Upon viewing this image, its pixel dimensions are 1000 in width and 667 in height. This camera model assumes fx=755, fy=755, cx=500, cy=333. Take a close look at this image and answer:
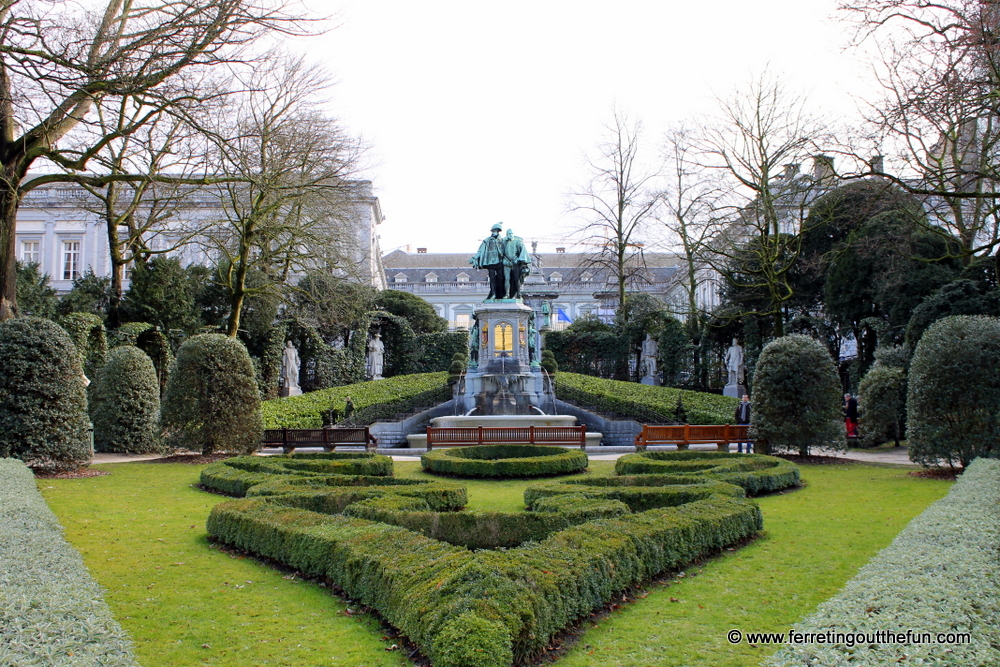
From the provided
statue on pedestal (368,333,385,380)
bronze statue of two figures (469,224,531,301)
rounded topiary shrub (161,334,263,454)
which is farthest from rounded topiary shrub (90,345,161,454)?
statue on pedestal (368,333,385,380)

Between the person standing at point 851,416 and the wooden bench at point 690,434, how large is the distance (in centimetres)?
470

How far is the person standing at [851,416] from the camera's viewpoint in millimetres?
19625

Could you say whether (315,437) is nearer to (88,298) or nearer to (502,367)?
(502,367)

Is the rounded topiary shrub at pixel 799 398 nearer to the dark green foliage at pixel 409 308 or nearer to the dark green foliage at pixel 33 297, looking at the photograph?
the dark green foliage at pixel 33 297

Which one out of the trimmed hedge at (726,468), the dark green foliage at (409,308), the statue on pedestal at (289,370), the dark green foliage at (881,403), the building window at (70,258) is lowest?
the trimmed hedge at (726,468)

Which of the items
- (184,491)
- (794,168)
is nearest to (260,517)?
(184,491)

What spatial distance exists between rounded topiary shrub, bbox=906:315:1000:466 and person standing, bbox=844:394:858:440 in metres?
7.38

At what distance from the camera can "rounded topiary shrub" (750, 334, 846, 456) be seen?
1459 centimetres

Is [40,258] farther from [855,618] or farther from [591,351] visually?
[855,618]

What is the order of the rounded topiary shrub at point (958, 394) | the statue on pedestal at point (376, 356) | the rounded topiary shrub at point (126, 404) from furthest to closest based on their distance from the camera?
the statue on pedestal at point (376, 356) → the rounded topiary shrub at point (126, 404) → the rounded topiary shrub at point (958, 394)

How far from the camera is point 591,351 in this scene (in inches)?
1389

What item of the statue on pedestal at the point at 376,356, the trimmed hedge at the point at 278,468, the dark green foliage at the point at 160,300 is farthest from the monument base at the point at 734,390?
the dark green foliage at the point at 160,300

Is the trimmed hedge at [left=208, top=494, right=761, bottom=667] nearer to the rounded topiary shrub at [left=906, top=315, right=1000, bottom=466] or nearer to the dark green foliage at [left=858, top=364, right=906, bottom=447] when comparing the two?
the rounded topiary shrub at [left=906, top=315, right=1000, bottom=466]

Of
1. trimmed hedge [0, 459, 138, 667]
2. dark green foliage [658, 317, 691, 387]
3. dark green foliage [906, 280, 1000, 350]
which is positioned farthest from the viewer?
dark green foliage [658, 317, 691, 387]
